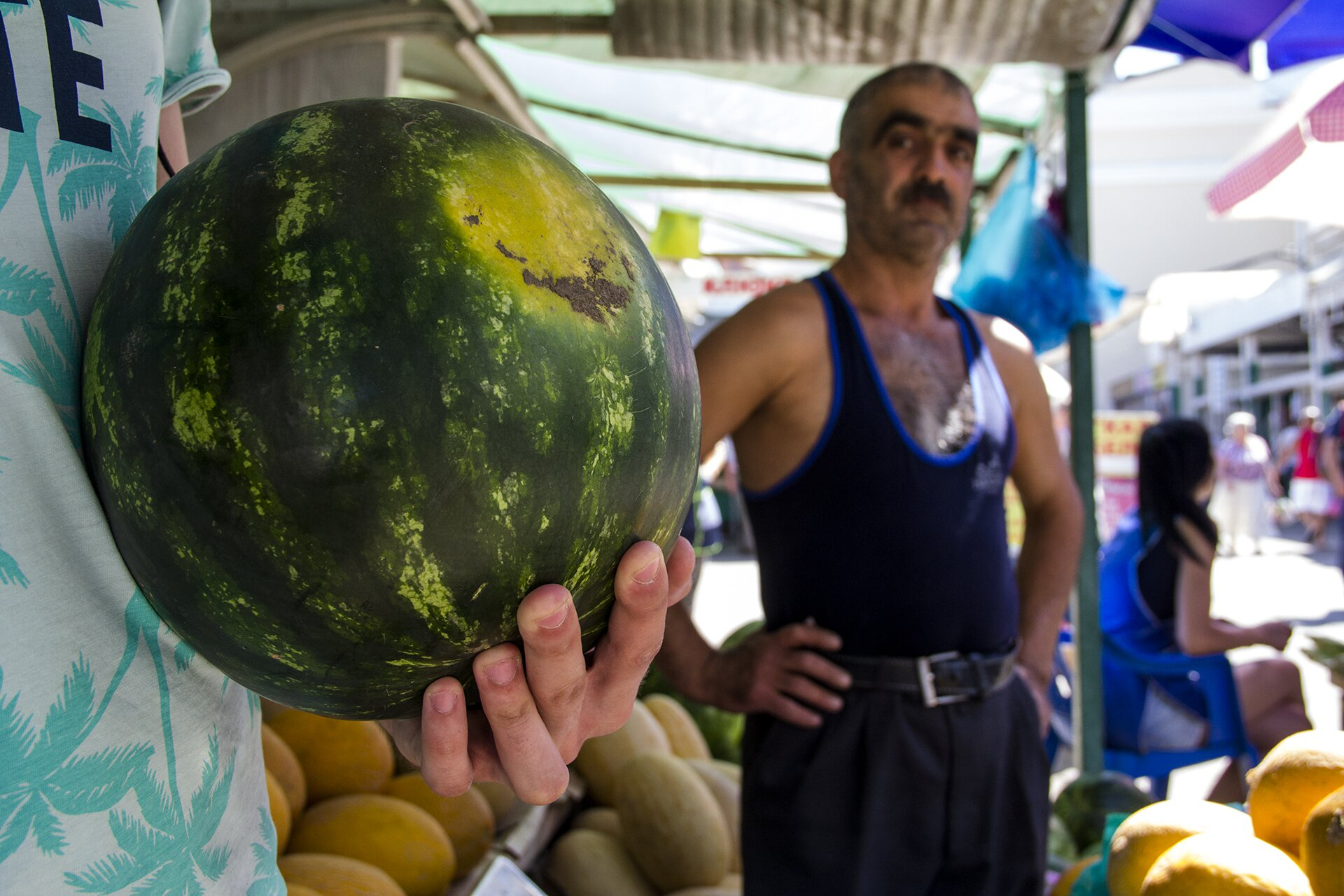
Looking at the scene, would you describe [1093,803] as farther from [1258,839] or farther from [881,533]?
[1258,839]

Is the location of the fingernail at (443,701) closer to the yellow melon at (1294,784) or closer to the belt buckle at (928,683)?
the yellow melon at (1294,784)

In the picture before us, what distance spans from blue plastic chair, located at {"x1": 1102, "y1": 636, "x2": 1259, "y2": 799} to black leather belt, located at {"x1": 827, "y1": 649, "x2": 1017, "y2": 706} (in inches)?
93.4

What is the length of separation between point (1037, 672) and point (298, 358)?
250 centimetres

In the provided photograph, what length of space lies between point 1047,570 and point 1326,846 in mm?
1855

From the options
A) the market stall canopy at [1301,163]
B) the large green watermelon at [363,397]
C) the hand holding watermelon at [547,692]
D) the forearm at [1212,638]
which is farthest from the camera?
the forearm at [1212,638]

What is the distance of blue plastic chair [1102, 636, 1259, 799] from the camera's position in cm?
414

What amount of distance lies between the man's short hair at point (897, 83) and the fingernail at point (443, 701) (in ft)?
7.59

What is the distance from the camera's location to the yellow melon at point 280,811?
5.84 feet

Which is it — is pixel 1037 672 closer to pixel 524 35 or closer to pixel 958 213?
pixel 958 213

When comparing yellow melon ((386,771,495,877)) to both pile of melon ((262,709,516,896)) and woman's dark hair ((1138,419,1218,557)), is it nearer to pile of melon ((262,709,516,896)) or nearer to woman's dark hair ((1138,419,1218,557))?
pile of melon ((262,709,516,896))

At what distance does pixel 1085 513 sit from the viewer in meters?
3.77

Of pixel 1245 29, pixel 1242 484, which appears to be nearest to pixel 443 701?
pixel 1245 29

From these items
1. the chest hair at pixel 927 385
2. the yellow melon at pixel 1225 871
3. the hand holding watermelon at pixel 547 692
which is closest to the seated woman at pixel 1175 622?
the chest hair at pixel 927 385

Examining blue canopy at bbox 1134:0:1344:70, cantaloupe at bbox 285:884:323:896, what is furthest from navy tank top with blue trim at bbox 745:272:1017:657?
blue canopy at bbox 1134:0:1344:70
